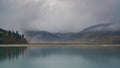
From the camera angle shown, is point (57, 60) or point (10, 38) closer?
point (57, 60)

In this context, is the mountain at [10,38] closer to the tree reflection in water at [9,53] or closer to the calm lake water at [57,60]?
the tree reflection in water at [9,53]

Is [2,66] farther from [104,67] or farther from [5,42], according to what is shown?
[5,42]

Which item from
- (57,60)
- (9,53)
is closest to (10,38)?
(9,53)

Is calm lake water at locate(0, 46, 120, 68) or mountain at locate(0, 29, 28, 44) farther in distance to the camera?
mountain at locate(0, 29, 28, 44)

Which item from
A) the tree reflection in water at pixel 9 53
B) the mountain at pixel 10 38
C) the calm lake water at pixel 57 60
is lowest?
the calm lake water at pixel 57 60

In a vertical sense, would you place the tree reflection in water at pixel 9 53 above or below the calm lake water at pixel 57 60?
above

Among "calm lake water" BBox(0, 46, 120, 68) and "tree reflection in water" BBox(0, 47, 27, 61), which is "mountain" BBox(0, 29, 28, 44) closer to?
"tree reflection in water" BBox(0, 47, 27, 61)

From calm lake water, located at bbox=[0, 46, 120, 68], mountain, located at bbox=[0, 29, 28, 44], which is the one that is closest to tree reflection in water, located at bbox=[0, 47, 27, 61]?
calm lake water, located at bbox=[0, 46, 120, 68]

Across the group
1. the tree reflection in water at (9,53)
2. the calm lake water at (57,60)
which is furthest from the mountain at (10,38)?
the calm lake water at (57,60)

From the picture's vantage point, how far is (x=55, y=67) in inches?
1580

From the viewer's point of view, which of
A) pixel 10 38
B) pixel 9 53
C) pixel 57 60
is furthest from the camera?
pixel 10 38

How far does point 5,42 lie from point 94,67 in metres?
104

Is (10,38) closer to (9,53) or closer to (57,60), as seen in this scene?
(9,53)

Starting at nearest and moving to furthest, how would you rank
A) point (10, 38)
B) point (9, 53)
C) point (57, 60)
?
point (57, 60) < point (9, 53) < point (10, 38)
